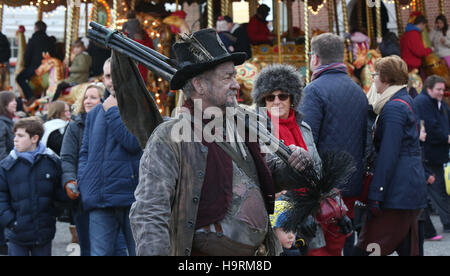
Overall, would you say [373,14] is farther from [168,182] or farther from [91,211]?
[168,182]

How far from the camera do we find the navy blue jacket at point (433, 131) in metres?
8.98

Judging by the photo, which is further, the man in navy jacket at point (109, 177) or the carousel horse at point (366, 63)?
the carousel horse at point (366, 63)

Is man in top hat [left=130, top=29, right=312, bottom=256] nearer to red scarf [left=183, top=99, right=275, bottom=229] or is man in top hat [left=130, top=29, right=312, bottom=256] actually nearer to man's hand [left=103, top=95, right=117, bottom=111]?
red scarf [left=183, top=99, right=275, bottom=229]

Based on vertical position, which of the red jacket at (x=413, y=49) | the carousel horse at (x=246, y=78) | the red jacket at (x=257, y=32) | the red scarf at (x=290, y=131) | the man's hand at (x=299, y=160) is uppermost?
the red jacket at (x=257, y=32)

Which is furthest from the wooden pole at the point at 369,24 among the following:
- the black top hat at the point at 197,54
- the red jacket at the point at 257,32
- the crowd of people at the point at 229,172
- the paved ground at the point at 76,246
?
the black top hat at the point at 197,54

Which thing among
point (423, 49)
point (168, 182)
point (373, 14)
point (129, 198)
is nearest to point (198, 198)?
point (168, 182)

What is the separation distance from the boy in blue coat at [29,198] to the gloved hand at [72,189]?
124 millimetres

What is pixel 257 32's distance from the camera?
1419cm

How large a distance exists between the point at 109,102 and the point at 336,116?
71.2 inches

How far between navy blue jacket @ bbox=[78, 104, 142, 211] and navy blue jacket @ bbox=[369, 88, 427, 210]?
74.8 inches

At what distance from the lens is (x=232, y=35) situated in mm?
12773

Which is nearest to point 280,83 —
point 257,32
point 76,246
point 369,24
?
point 76,246

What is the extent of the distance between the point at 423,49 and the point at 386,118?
9.59m

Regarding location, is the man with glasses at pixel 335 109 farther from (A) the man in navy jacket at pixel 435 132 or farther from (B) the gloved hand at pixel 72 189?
(A) the man in navy jacket at pixel 435 132
